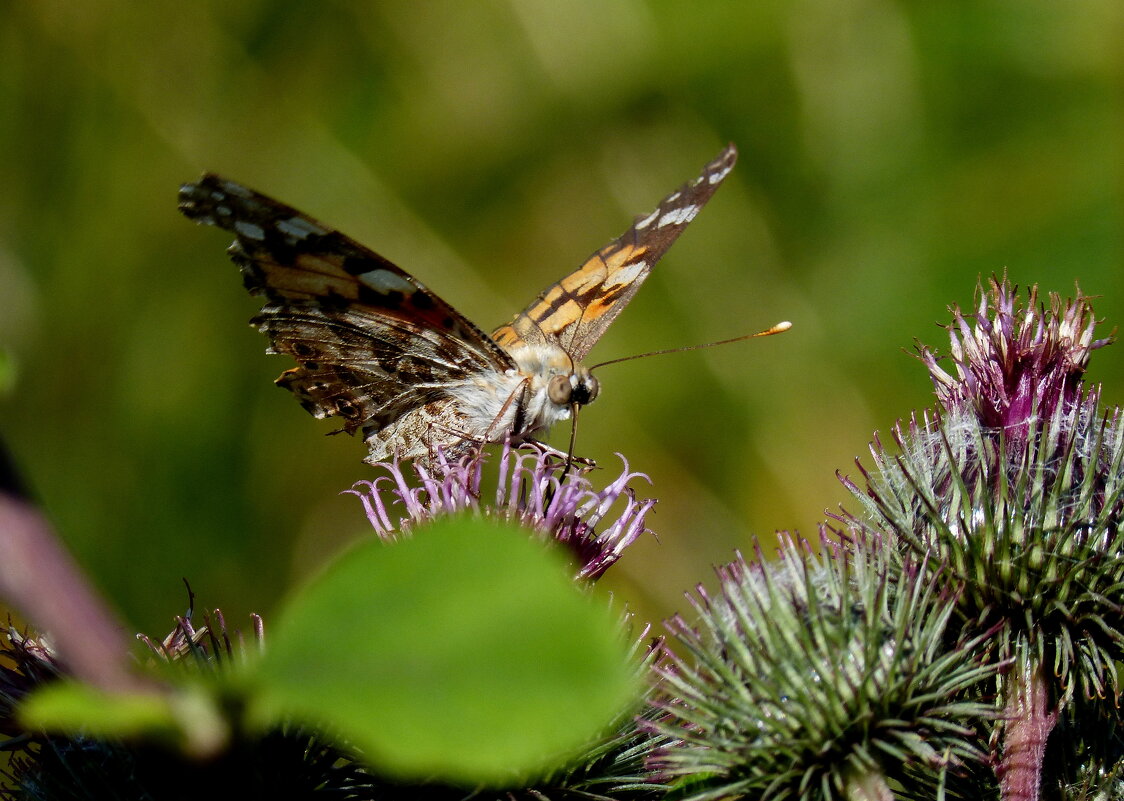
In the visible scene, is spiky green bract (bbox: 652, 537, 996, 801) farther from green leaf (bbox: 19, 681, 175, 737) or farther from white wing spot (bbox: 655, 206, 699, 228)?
white wing spot (bbox: 655, 206, 699, 228)

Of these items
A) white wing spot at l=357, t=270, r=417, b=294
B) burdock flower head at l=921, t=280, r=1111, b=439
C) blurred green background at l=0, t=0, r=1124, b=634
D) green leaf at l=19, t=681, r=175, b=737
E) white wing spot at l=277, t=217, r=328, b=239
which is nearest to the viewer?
green leaf at l=19, t=681, r=175, b=737

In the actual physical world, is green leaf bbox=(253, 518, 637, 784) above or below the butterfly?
below

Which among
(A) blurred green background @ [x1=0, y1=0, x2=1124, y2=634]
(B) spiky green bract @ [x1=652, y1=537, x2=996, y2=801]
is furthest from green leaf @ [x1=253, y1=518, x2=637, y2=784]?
(A) blurred green background @ [x1=0, y1=0, x2=1124, y2=634]

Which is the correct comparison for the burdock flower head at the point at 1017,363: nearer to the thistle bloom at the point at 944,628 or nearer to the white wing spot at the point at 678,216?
the thistle bloom at the point at 944,628

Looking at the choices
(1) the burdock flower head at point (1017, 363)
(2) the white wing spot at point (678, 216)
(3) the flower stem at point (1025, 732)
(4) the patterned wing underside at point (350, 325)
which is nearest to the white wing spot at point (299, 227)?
(4) the patterned wing underside at point (350, 325)

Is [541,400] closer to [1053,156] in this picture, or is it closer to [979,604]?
[979,604]

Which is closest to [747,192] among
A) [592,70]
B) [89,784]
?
[592,70]
